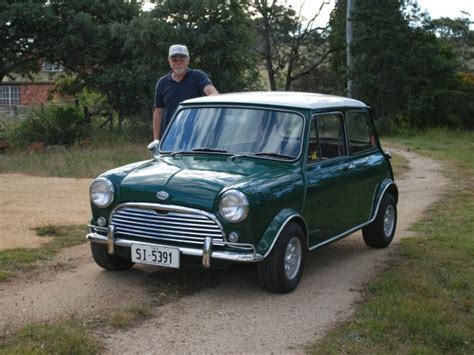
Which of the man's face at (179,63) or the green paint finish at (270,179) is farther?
the man's face at (179,63)

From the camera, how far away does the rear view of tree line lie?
923 inches

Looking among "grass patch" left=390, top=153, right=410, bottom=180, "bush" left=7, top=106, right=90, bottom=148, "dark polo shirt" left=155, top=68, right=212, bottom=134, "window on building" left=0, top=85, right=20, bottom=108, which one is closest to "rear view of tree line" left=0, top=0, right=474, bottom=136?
"bush" left=7, top=106, right=90, bottom=148

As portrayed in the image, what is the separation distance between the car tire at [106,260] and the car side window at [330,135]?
2.03 metres

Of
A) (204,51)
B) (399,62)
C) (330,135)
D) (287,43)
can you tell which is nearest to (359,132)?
(330,135)

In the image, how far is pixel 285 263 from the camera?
584cm

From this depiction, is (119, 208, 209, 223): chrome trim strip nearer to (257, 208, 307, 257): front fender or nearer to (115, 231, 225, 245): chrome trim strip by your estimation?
(115, 231, 225, 245): chrome trim strip

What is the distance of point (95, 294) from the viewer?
18.9 ft

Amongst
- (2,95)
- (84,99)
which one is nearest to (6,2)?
(84,99)

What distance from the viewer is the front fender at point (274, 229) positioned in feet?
18.3

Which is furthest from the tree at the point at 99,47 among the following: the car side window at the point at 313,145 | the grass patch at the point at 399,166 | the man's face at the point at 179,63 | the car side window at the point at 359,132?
the car side window at the point at 313,145

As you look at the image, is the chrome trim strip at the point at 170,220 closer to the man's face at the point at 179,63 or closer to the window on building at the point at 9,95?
the man's face at the point at 179,63

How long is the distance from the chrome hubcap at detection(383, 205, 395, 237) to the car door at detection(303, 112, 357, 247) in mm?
969

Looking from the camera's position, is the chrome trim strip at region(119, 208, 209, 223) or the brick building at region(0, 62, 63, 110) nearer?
the chrome trim strip at region(119, 208, 209, 223)

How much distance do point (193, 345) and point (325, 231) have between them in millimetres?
2238
